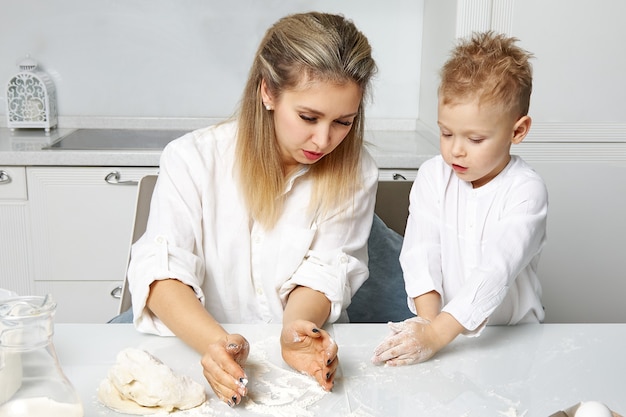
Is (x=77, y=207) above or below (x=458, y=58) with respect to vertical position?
below

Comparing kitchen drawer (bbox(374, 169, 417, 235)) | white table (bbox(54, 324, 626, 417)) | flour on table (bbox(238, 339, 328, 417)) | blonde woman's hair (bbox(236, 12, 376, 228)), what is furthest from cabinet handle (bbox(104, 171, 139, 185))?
flour on table (bbox(238, 339, 328, 417))

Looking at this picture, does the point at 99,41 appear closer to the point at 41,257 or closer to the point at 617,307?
the point at 41,257

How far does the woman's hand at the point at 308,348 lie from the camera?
41.8 inches

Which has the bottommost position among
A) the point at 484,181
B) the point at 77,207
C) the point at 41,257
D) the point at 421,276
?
the point at 41,257

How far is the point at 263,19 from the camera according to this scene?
2857 millimetres

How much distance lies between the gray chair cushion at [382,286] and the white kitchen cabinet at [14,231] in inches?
47.4

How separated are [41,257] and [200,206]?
3.95 feet

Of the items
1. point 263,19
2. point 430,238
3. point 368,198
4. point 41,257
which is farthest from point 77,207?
point 430,238

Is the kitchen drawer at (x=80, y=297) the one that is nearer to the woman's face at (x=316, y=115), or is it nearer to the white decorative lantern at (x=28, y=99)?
the white decorative lantern at (x=28, y=99)

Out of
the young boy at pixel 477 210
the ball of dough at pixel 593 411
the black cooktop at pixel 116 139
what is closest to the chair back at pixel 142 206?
the black cooktop at pixel 116 139

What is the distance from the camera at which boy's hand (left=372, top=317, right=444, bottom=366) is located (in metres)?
1.13

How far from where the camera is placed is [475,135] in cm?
134

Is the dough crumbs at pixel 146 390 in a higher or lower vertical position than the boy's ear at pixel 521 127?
lower

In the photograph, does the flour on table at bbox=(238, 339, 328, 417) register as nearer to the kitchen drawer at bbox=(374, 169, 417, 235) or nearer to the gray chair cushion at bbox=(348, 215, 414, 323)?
the gray chair cushion at bbox=(348, 215, 414, 323)
